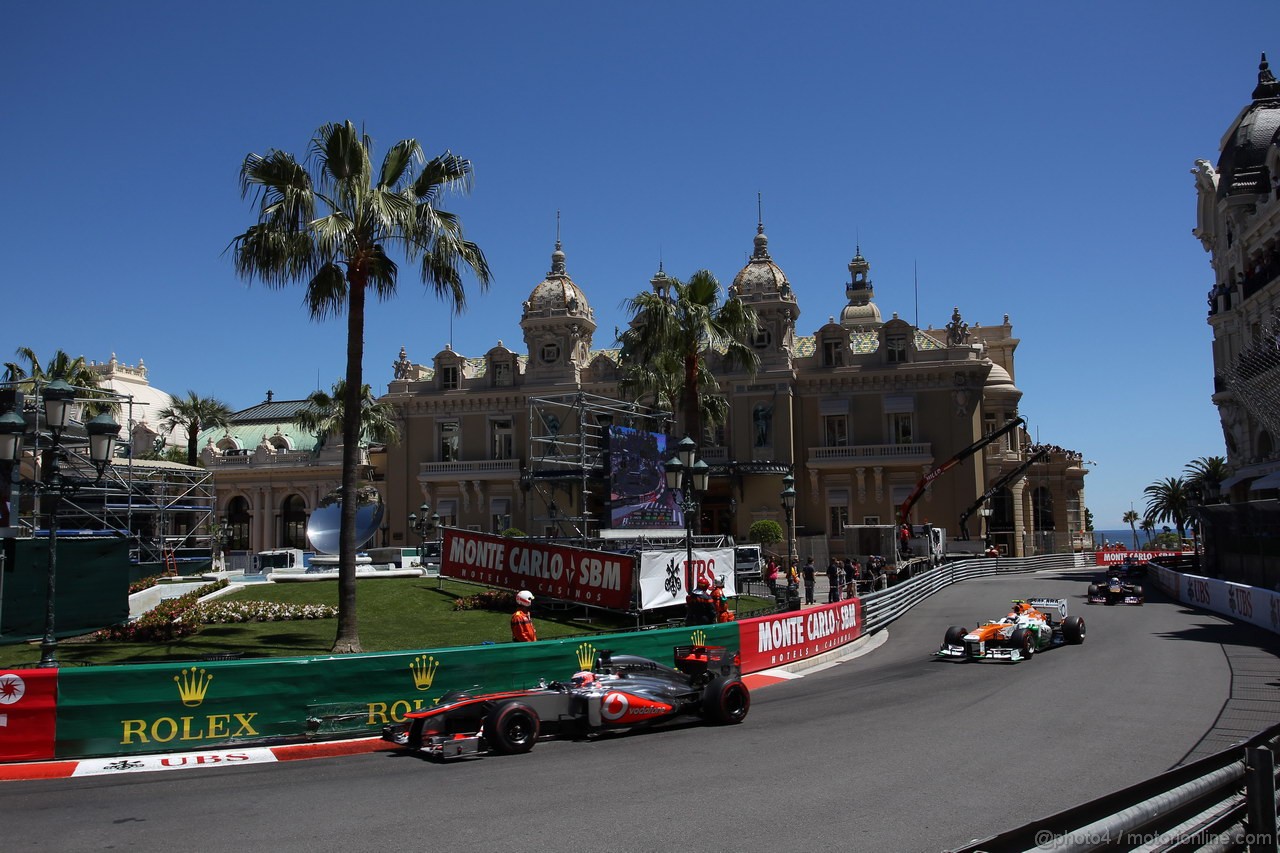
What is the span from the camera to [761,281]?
5575 centimetres

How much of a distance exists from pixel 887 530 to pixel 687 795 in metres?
39.1

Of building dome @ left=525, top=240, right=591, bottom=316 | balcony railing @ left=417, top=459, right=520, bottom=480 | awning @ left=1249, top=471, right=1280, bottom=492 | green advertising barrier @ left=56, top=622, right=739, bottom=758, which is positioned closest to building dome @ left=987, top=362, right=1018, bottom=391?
awning @ left=1249, top=471, right=1280, bottom=492

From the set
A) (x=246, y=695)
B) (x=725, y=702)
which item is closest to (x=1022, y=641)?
(x=725, y=702)

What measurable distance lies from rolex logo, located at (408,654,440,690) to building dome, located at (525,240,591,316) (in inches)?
1815

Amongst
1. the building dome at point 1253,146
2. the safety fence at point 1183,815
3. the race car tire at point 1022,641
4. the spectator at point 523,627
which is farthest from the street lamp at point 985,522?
the safety fence at point 1183,815

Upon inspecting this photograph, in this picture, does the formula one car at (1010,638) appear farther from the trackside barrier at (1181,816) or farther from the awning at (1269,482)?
the awning at (1269,482)

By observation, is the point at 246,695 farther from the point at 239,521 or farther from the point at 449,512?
the point at 239,521

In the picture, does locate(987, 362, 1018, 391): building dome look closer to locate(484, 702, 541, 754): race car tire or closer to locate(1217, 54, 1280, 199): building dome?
locate(1217, 54, 1280, 199): building dome

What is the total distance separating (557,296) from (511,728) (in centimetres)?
4911

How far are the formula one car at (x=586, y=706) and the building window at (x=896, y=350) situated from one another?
4164cm

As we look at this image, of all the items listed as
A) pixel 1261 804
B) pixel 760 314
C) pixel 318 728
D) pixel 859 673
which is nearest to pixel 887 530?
pixel 760 314

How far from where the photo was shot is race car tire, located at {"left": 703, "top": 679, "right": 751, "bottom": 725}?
13453mm

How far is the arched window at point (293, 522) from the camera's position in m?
64.1

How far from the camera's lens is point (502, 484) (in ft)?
191
